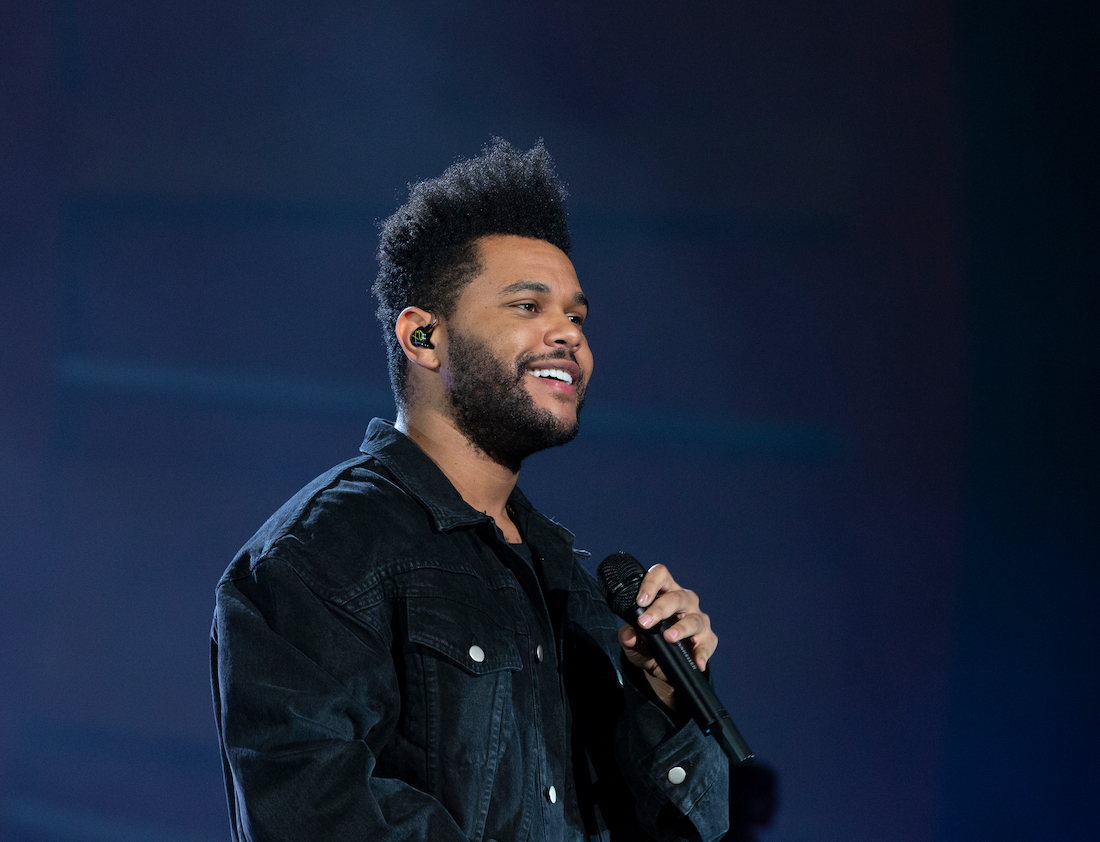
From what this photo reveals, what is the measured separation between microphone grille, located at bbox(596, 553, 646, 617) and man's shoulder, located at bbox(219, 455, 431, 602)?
0.27 m

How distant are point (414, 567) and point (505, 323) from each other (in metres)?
0.44

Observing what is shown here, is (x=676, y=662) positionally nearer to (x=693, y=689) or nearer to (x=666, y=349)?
(x=693, y=689)

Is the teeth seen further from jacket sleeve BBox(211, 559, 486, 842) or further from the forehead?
jacket sleeve BBox(211, 559, 486, 842)

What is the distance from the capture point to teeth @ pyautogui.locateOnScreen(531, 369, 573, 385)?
58.2 inches

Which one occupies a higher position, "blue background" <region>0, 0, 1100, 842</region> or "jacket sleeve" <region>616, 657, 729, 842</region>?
"blue background" <region>0, 0, 1100, 842</region>

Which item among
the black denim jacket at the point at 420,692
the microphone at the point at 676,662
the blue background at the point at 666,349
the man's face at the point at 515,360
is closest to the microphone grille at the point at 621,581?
the microphone at the point at 676,662

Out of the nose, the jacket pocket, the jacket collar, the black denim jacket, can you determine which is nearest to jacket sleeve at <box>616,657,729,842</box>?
the black denim jacket

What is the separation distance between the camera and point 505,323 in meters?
1.49

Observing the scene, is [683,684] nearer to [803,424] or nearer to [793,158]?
[803,424]

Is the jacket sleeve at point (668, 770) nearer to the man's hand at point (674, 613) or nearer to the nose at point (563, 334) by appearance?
the man's hand at point (674, 613)

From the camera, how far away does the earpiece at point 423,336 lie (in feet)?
5.06

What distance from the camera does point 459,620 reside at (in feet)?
4.08

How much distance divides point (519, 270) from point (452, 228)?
0.18 m

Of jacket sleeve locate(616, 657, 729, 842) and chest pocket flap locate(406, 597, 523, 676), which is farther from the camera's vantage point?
jacket sleeve locate(616, 657, 729, 842)
